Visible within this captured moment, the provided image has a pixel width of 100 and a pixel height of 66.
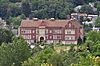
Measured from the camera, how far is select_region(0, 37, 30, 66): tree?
24406mm

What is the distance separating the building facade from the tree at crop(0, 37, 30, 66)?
1256cm

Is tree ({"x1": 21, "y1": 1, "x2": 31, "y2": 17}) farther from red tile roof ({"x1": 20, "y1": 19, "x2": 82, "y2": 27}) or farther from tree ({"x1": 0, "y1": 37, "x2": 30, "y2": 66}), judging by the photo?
tree ({"x1": 0, "y1": 37, "x2": 30, "y2": 66})

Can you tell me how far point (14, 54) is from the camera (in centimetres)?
2469

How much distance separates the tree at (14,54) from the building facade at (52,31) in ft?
41.2

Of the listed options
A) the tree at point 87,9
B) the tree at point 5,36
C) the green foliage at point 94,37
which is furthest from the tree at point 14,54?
the tree at point 87,9

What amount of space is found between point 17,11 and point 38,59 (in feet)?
80.3

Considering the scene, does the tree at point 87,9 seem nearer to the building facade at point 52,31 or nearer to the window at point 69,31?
the building facade at point 52,31

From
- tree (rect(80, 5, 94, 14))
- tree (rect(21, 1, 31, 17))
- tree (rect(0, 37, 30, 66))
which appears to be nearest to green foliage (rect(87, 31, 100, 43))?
tree (rect(0, 37, 30, 66))

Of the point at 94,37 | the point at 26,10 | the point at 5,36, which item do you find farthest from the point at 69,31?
the point at 26,10

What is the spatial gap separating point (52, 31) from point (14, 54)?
1393 cm

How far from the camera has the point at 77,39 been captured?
3766 cm

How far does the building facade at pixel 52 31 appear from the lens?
38094mm

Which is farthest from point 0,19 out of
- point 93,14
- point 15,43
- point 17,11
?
point 15,43

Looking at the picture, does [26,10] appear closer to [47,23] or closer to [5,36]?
[47,23]
